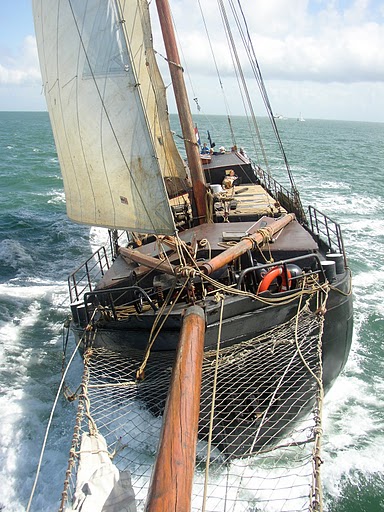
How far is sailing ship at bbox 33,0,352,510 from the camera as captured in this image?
8.39 meters

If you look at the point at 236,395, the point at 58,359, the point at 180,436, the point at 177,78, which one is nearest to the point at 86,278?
the point at 58,359

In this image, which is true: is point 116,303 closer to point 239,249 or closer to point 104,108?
point 239,249

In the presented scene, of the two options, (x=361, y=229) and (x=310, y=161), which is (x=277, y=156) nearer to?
(x=310, y=161)

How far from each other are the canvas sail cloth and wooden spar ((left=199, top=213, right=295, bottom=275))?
1.07 metres

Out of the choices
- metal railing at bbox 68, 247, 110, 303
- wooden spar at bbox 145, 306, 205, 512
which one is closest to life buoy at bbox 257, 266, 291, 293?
wooden spar at bbox 145, 306, 205, 512

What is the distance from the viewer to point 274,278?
946 cm

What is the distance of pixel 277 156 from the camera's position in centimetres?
5809

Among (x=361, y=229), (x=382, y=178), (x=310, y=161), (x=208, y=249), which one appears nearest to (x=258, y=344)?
(x=208, y=249)

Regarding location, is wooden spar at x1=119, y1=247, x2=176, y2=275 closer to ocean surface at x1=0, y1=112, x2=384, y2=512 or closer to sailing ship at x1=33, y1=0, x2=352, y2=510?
sailing ship at x1=33, y1=0, x2=352, y2=510

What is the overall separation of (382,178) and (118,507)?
4656 centimetres

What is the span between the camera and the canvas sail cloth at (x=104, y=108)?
8.41 m

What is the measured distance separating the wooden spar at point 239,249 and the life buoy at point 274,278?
82 centimetres

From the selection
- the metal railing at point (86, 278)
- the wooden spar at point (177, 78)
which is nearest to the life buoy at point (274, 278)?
the metal railing at point (86, 278)

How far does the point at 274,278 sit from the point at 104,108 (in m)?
5.04
